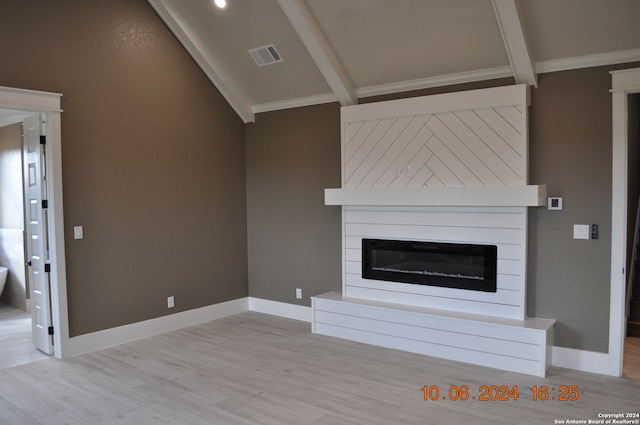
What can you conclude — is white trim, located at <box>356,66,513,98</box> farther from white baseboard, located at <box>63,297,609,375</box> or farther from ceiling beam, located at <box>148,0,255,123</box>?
white baseboard, located at <box>63,297,609,375</box>

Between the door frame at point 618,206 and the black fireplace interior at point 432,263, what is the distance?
3.01ft

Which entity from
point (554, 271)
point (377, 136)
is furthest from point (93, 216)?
point (554, 271)

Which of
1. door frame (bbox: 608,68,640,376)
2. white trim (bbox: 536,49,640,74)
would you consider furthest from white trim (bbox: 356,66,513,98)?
door frame (bbox: 608,68,640,376)

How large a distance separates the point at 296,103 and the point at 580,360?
388 centimetres

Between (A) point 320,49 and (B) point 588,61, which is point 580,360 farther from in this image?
(A) point 320,49

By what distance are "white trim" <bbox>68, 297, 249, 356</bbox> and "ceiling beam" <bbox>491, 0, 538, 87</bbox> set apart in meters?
4.13

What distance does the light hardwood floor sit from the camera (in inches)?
124

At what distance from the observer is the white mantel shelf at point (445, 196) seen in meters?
3.88

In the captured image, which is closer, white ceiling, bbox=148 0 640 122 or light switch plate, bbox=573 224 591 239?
white ceiling, bbox=148 0 640 122

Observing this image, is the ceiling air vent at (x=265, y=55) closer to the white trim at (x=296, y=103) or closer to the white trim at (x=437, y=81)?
the white trim at (x=296, y=103)

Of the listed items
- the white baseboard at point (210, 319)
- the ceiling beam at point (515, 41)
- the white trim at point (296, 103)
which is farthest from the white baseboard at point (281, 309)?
the ceiling beam at point (515, 41)

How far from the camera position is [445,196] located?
429 cm

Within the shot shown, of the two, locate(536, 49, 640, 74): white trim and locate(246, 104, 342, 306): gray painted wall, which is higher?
locate(536, 49, 640, 74): white trim

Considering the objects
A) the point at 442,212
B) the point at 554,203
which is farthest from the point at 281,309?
the point at 554,203
